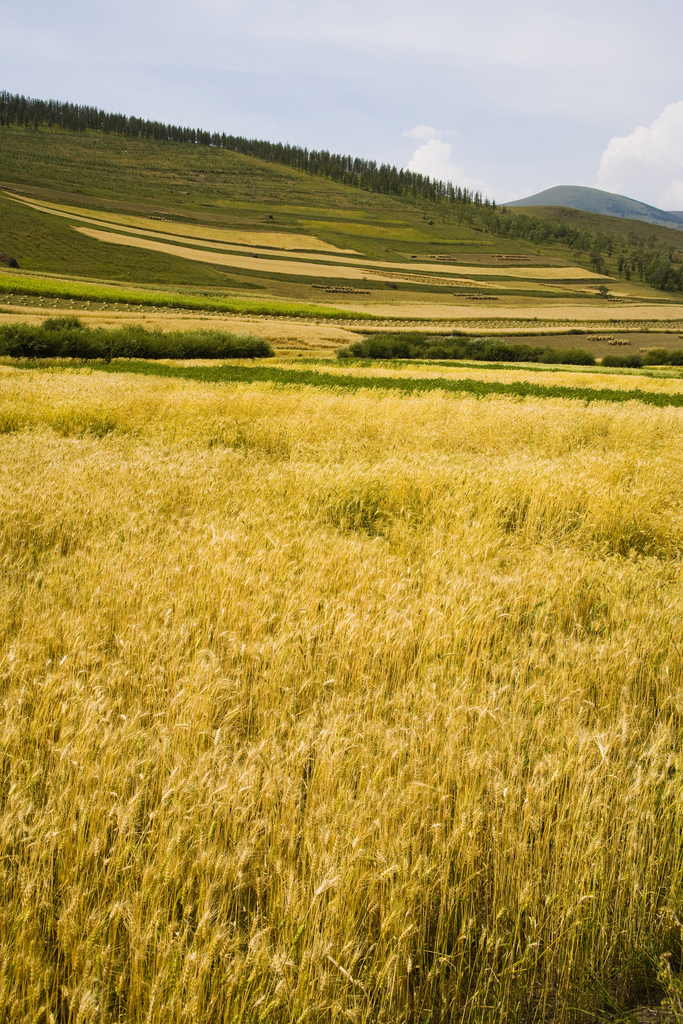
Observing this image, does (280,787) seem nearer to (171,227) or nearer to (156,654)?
(156,654)

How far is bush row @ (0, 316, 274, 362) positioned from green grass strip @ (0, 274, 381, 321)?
88.0 feet

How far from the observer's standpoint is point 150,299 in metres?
69.2

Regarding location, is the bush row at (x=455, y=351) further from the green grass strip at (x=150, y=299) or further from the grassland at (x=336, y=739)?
the grassland at (x=336, y=739)

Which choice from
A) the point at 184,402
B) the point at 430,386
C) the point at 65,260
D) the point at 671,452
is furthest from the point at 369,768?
the point at 65,260

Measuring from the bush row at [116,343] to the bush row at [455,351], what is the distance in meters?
8.98

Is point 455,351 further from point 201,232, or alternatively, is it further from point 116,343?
point 201,232

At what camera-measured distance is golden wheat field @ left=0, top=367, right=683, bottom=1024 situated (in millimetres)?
1868

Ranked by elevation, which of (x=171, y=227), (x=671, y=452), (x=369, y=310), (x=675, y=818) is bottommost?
(x=675, y=818)

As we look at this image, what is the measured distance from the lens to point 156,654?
3.63m

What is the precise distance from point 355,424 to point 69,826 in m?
11.1

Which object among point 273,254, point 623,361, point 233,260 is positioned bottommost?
point 623,361

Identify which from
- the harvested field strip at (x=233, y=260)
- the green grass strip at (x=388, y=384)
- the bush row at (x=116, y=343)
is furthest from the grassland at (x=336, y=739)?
the harvested field strip at (x=233, y=260)

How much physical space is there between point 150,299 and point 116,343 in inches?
1443

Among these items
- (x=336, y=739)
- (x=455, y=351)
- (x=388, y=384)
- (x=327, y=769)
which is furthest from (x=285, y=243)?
(x=327, y=769)
